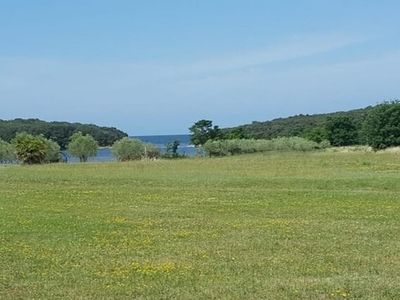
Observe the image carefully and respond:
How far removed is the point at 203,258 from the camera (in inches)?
581

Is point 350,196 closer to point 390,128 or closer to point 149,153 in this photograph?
point 149,153

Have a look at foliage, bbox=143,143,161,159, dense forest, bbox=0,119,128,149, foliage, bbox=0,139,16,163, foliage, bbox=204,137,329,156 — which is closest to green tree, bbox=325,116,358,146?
foliage, bbox=204,137,329,156

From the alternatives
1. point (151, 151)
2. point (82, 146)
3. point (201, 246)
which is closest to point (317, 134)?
point (151, 151)

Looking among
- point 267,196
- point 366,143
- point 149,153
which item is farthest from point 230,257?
point 366,143

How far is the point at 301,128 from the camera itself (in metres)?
180

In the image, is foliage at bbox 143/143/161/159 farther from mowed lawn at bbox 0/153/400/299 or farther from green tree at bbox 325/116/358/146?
mowed lawn at bbox 0/153/400/299

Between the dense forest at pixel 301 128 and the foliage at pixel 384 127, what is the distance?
32.8ft

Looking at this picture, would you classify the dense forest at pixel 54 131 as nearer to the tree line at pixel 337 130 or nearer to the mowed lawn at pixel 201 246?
the tree line at pixel 337 130

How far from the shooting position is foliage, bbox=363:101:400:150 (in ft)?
413

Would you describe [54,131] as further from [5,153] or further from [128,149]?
[128,149]

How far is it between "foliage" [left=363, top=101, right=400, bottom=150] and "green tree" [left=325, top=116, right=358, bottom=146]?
21412 millimetres

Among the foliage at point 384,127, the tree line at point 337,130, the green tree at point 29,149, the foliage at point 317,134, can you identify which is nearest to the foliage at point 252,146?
the tree line at point 337,130

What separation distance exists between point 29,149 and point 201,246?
84.3 m

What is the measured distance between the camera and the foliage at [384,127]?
12575 centimetres
